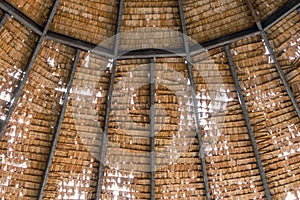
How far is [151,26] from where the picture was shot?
10.8 metres

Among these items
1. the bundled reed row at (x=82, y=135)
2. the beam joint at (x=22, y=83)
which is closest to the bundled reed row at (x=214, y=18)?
the bundled reed row at (x=82, y=135)

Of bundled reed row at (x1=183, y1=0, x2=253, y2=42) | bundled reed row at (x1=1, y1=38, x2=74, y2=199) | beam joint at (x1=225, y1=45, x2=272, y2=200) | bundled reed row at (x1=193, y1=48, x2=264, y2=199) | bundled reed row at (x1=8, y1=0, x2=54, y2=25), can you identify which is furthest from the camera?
bundled reed row at (x1=193, y1=48, x2=264, y2=199)

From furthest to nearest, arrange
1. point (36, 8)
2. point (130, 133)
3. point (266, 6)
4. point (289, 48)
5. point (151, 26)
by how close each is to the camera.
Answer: point (130, 133) < point (151, 26) < point (289, 48) < point (266, 6) < point (36, 8)

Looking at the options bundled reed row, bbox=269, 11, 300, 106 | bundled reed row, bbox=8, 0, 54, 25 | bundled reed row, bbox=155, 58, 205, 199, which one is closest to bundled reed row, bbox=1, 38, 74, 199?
bundled reed row, bbox=8, 0, 54, 25

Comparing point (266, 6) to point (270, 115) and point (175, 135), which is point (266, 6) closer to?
point (270, 115)

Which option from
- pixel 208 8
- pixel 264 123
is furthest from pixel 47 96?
pixel 264 123

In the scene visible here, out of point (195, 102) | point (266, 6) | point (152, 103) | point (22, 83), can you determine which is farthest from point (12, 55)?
point (266, 6)

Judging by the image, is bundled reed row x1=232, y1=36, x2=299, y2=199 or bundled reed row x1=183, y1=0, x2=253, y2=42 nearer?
bundled reed row x1=183, y1=0, x2=253, y2=42

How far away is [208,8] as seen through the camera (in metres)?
10.5

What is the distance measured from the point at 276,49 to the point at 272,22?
76cm

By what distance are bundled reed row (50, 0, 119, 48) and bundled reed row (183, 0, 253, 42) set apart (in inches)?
73.2

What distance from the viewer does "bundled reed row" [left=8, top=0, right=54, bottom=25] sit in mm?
9609

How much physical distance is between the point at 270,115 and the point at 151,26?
3.63m

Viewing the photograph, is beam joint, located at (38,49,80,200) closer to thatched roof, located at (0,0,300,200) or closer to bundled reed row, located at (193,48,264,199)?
thatched roof, located at (0,0,300,200)
